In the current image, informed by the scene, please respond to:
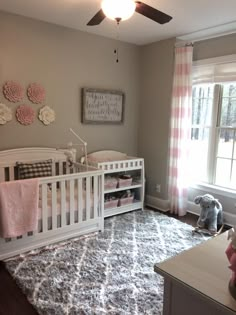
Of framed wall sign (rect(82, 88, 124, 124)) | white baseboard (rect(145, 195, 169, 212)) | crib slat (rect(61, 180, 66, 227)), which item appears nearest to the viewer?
crib slat (rect(61, 180, 66, 227))

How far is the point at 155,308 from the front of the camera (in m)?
1.89

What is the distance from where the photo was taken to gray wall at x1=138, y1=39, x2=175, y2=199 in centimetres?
386

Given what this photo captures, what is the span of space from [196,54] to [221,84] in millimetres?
546

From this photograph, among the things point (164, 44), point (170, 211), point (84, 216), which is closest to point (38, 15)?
point (164, 44)

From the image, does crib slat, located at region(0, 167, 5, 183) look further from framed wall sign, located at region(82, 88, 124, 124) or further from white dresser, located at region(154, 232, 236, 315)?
white dresser, located at region(154, 232, 236, 315)

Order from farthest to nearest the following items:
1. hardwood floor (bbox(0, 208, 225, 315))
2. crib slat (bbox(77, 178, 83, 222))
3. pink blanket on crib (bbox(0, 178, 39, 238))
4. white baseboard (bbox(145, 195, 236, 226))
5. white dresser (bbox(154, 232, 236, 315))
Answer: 1. white baseboard (bbox(145, 195, 236, 226))
2. crib slat (bbox(77, 178, 83, 222))
3. pink blanket on crib (bbox(0, 178, 39, 238))
4. hardwood floor (bbox(0, 208, 225, 315))
5. white dresser (bbox(154, 232, 236, 315))

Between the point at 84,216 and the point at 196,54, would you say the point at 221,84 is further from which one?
the point at 84,216

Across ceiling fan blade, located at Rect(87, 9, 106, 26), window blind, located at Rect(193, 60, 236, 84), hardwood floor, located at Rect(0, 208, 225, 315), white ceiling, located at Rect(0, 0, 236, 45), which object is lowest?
hardwood floor, located at Rect(0, 208, 225, 315)

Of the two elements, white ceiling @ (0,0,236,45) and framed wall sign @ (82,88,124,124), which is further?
framed wall sign @ (82,88,124,124)

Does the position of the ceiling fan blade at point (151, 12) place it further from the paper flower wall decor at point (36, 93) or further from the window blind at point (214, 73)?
the paper flower wall decor at point (36, 93)

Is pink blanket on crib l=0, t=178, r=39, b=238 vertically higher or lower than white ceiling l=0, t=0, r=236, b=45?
lower

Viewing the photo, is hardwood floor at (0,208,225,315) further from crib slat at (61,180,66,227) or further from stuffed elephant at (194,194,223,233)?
stuffed elephant at (194,194,223,233)

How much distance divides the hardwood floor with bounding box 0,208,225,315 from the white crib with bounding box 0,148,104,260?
327 millimetres

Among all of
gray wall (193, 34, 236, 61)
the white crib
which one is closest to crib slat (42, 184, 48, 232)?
the white crib
